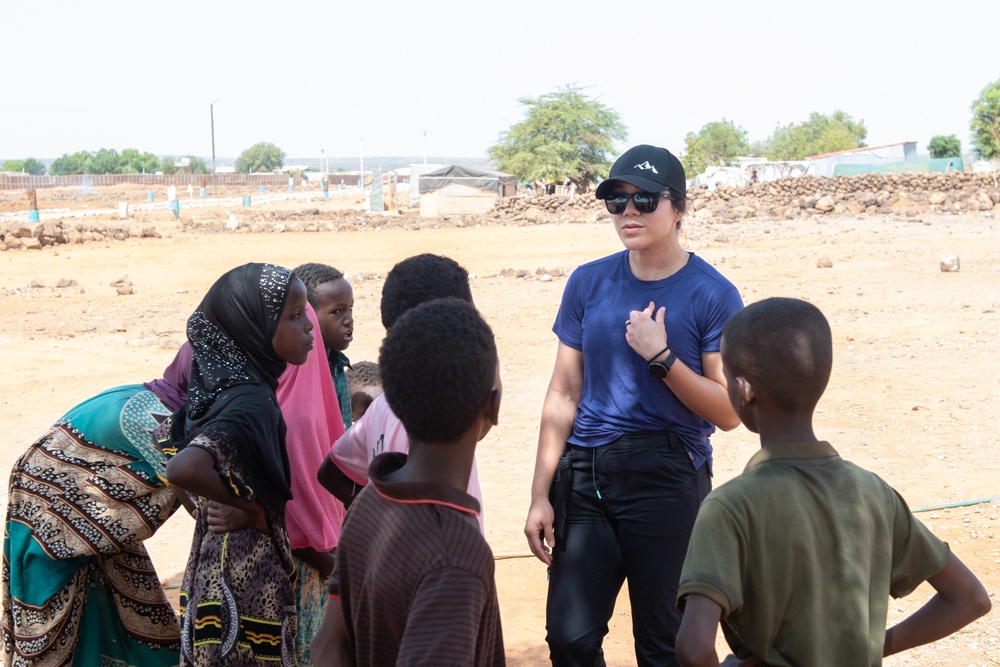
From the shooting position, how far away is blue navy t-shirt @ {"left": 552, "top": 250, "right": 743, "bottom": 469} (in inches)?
121

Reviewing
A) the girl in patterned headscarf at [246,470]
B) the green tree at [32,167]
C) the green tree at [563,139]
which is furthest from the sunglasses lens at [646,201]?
the green tree at [32,167]

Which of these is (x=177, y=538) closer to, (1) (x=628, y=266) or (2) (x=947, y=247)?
(1) (x=628, y=266)

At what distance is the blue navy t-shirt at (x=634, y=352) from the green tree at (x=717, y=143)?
78370mm

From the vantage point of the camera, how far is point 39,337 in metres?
12.8

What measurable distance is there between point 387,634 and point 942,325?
35.7ft

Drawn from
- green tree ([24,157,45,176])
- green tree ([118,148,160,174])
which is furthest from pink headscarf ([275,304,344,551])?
green tree ([24,157,45,176])

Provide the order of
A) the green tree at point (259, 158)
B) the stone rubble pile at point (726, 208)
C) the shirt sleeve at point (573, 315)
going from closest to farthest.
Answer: the shirt sleeve at point (573, 315)
the stone rubble pile at point (726, 208)
the green tree at point (259, 158)

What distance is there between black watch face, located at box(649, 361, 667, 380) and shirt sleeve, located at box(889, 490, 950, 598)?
913mm

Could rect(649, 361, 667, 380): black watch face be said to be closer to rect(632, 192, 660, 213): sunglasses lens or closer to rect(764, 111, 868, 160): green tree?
rect(632, 192, 660, 213): sunglasses lens

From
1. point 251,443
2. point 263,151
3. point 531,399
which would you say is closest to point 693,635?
point 251,443

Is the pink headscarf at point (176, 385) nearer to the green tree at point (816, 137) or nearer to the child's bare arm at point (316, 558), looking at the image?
the child's bare arm at point (316, 558)

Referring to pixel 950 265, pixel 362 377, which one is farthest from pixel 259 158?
pixel 362 377

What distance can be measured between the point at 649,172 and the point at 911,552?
58.1 inches

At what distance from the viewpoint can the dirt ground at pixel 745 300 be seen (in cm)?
567
